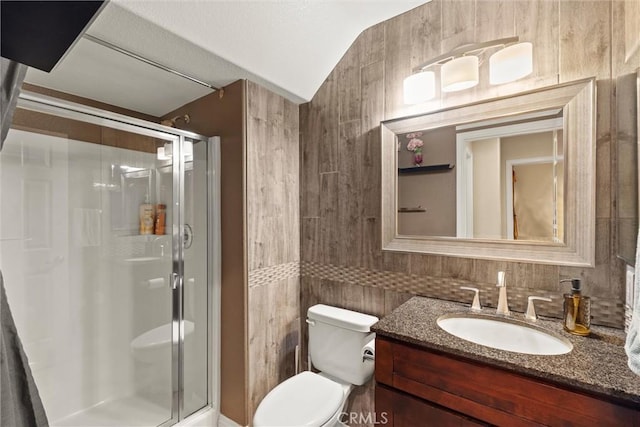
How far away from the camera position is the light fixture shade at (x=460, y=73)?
132cm

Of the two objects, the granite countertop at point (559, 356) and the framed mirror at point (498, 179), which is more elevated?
the framed mirror at point (498, 179)

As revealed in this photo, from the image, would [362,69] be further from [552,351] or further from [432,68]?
[552,351]

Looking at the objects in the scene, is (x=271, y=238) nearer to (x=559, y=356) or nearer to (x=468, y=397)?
(x=468, y=397)

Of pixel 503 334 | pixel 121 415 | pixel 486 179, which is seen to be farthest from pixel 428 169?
pixel 121 415

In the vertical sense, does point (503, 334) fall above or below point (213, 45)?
below

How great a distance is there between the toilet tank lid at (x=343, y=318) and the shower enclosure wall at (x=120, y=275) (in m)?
0.68

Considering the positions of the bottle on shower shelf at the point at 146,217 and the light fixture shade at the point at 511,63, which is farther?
the bottle on shower shelf at the point at 146,217

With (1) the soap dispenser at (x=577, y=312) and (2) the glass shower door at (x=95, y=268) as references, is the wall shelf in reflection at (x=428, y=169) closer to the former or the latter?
(1) the soap dispenser at (x=577, y=312)

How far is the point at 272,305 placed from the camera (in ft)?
6.04

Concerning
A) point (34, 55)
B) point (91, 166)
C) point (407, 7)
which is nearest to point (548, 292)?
point (407, 7)

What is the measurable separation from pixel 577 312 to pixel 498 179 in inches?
24.0

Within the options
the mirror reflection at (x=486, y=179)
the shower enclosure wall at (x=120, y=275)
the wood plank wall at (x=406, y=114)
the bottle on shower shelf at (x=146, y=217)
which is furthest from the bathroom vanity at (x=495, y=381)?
the bottle on shower shelf at (x=146, y=217)

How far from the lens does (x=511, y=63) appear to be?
126 cm

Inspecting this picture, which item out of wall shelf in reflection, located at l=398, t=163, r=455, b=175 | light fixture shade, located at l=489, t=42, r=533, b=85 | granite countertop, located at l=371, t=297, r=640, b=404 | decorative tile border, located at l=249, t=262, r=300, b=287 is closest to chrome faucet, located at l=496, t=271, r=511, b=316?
granite countertop, located at l=371, t=297, r=640, b=404
